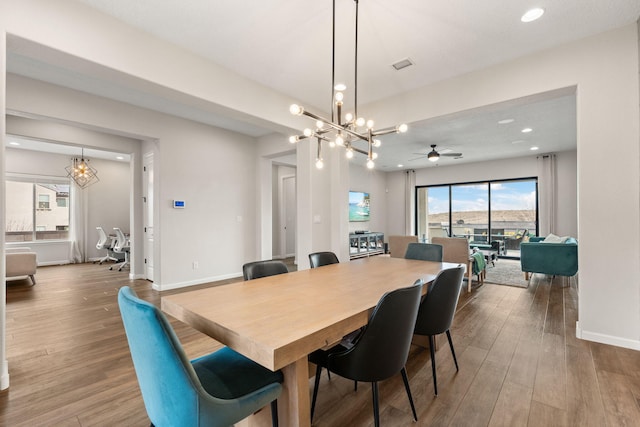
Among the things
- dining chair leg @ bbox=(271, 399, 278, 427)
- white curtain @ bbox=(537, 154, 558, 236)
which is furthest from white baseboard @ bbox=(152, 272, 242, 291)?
white curtain @ bbox=(537, 154, 558, 236)

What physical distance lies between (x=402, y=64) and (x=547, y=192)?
650 centimetres

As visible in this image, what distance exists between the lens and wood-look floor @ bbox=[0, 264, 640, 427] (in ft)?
5.46

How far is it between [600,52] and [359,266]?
303 cm

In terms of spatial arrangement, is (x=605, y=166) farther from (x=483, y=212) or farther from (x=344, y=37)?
(x=483, y=212)

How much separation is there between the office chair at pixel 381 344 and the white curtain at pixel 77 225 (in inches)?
344

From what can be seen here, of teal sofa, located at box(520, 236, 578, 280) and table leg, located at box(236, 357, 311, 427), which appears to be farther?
teal sofa, located at box(520, 236, 578, 280)

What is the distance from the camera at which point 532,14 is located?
7.73 ft

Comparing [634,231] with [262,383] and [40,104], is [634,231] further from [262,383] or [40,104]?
[40,104]

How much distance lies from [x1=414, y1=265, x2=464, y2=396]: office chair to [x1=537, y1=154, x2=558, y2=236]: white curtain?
23.4ft

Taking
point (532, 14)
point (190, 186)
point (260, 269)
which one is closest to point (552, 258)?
point (532, 14)

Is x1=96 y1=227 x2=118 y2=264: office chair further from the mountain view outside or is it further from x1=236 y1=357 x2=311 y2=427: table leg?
the mountain view outside

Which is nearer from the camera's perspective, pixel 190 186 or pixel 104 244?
pixel 190 186

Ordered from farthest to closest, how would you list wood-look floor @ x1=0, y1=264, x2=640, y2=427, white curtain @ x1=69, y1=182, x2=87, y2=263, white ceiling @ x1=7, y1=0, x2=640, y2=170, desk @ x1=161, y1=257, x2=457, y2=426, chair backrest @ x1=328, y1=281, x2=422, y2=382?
white curtain @ x1=69, y1=182, x2=87, y2=263 → white ceiling @ x1=7, y1=0, x2=640, y2=170 → wood-look floor @ x1=0, y1=264, x2=640, y2=427 → chair backrest @ x1=328, y1=281, x2=422, y2=382 → desk @ x1=161, y1=257, x2=457, y2=426

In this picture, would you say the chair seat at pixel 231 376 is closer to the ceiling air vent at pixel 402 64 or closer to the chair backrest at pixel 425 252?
the chair backrest at pixel 425 252
